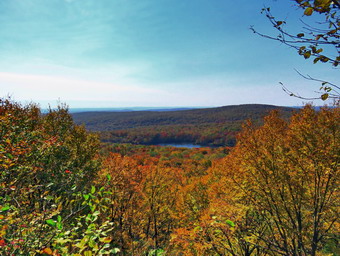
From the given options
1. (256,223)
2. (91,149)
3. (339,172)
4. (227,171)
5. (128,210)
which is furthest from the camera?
(91,149)

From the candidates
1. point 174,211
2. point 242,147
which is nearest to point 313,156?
point 242,147

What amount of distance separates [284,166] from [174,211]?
17.9m

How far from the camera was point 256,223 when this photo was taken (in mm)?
14438

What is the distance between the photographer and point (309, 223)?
1173 cm

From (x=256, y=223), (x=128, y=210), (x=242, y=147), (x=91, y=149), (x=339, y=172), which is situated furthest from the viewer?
(x=91, y=149)

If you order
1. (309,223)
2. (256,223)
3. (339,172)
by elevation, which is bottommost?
(256,223)

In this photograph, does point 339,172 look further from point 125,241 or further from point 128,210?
point 125,241

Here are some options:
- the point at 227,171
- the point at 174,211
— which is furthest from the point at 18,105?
the point at 227,171

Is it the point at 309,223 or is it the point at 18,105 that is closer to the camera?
the point at 309,223

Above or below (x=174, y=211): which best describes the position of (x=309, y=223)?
above

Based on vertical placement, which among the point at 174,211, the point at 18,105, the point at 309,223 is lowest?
the point at 174,211

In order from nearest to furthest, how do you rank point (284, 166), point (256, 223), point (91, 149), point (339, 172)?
point (339, 172) < point (284, 166) < point (256, 223) < point (91, 149)

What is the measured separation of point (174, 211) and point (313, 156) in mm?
19004

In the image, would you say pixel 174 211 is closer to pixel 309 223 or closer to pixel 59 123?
pixel 309 223
